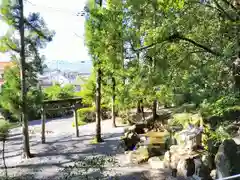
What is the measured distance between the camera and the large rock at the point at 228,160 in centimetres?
387

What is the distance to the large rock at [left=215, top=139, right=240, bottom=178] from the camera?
387cm

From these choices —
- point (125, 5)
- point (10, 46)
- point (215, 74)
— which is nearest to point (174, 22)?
point (125, 5)

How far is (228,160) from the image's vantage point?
393 centimetres

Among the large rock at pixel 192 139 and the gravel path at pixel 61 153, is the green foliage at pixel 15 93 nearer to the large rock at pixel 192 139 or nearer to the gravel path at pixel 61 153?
the gravel path at pixel 61 153

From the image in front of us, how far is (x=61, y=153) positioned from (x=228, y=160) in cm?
602

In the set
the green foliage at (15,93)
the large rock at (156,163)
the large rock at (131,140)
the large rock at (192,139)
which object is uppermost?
the green foliage at (15,93)

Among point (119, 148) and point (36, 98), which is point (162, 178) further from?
point (36, 98)

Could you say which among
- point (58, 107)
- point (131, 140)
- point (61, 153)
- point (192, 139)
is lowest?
point (61, 153)

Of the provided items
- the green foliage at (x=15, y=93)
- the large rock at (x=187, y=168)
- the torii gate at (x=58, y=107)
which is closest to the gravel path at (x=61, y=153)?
the torii gate at (x=58, y=107)

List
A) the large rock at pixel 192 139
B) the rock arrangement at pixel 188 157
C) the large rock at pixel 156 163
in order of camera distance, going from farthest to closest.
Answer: the large rock at pixel 156 163
the large rock at pixel 192 139
the rock arrangement at pixel 188 157

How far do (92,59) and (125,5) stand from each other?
413 cm

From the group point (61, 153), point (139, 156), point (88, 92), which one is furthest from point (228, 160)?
point (88, 92)

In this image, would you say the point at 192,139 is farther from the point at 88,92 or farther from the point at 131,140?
the point at 88,92

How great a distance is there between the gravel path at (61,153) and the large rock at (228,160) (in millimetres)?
2386
